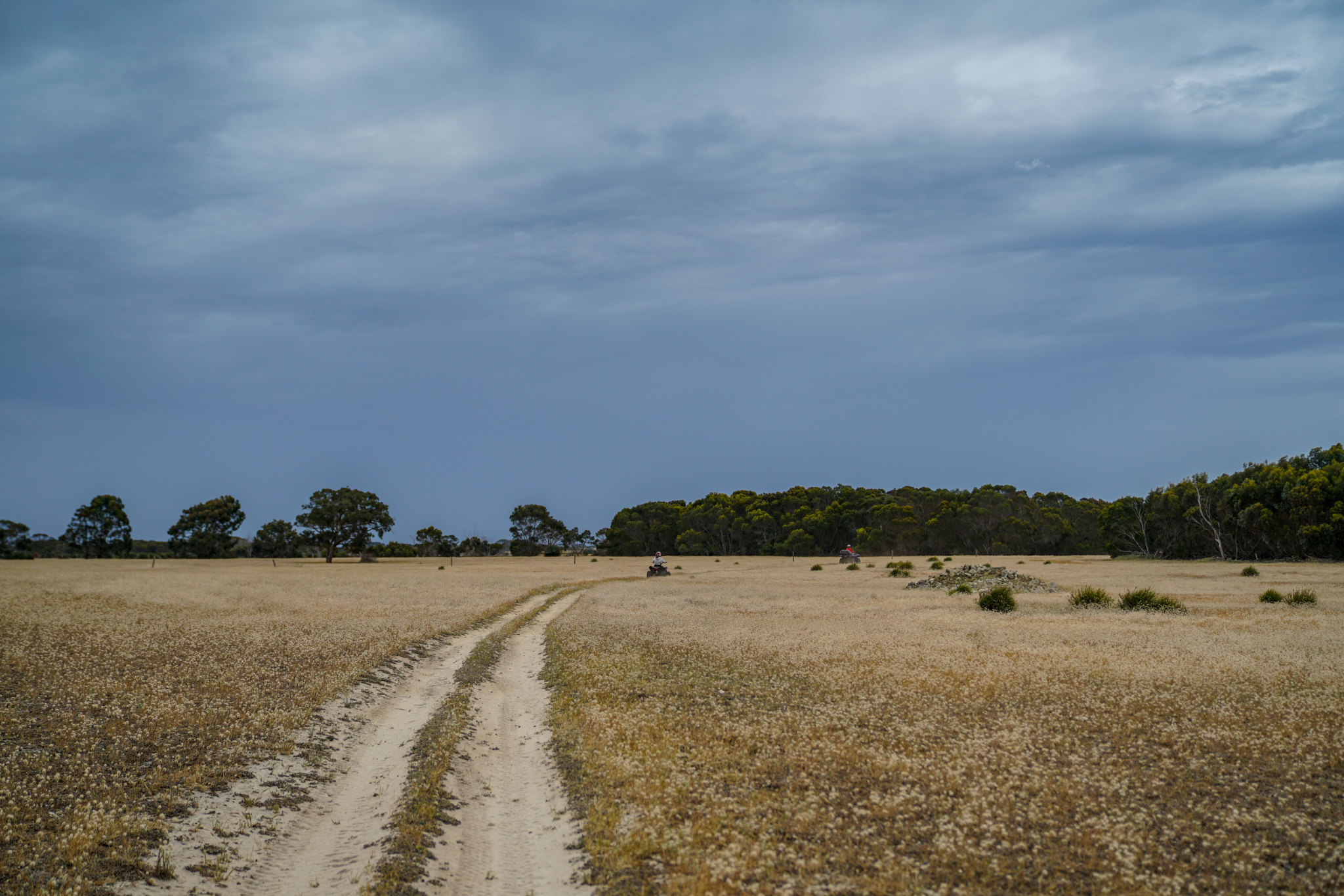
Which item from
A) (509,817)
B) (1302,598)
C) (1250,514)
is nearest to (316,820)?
(509,817)

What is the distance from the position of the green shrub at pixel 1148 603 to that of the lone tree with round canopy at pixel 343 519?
8948 centimetres

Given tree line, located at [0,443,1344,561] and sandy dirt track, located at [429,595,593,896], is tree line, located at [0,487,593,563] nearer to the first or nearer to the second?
tree line, located at [0,443,1344,561]

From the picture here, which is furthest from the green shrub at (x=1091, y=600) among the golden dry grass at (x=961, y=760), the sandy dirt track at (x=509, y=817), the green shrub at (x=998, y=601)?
the sandy dirt track at (x=509, y=817)

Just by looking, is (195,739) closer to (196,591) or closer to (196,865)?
(196,865)

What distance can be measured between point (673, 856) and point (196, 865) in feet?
19.3

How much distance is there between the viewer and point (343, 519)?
317ft

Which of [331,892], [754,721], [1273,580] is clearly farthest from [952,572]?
[331,892]

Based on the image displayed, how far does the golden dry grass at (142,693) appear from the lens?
30.1 feet

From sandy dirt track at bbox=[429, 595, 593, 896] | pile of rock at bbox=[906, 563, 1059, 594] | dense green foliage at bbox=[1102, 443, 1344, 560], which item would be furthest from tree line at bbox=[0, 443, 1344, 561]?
sandy dirt track at bbox=[429, 595, 593, 896]

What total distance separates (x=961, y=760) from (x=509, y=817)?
7.34 m

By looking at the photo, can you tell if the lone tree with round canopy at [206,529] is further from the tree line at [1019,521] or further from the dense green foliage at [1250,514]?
the dense green foliage at [1250,514]

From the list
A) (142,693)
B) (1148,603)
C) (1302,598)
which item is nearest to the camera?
(142,693)

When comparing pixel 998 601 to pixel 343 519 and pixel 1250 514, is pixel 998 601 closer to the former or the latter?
pixel 1250 514

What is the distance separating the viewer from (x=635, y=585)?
54.8 metres
